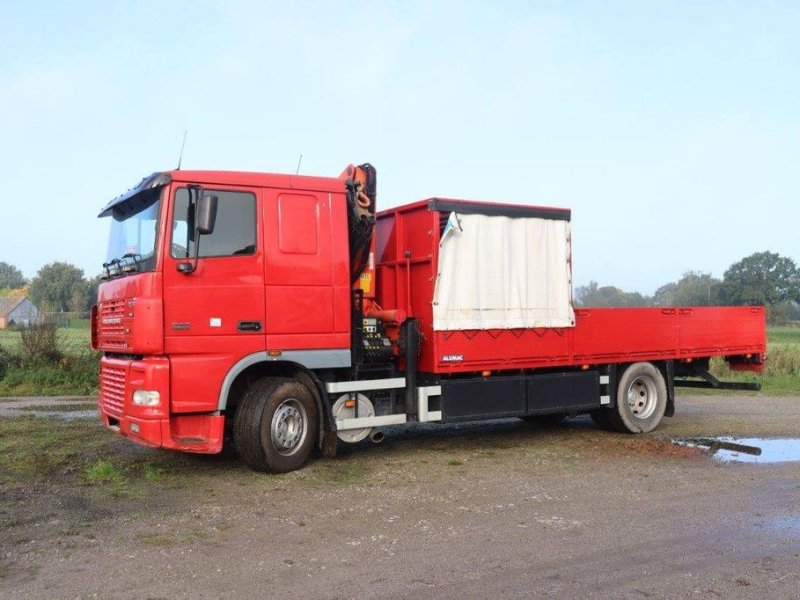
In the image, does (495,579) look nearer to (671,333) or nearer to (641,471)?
(641,471)

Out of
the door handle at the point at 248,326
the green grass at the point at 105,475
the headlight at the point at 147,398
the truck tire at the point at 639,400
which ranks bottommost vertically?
the green grass at the point at 105,475

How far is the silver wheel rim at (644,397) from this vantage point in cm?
1152

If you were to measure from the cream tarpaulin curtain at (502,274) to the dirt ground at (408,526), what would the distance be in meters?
1.70

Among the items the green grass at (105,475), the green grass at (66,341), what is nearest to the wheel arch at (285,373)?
the green grass at (105,475)

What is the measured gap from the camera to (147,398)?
7574 millimetres

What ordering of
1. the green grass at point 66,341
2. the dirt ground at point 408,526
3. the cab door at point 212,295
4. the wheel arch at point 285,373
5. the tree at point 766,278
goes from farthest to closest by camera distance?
the tree at point 766,278, the green grass at point 66,341, the wheel arch at point 285,373, the cab door at point 212,295, the dirt ground at point 408,526

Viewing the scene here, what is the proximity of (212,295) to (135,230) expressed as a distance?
1.19 metres

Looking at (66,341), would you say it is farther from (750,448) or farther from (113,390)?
(750,448)

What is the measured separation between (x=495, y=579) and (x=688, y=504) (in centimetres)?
286

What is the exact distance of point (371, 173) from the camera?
9336 millimetres

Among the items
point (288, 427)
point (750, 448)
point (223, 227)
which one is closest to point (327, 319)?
point (288, 427)

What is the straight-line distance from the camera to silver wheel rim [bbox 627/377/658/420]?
1152cm

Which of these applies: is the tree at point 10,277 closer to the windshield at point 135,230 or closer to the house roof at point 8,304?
the house roof at point 8,304

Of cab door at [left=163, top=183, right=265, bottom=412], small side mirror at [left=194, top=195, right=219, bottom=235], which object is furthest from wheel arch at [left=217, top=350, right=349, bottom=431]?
small side mirror at [left=194, top=195, right=219, bottom=235]
